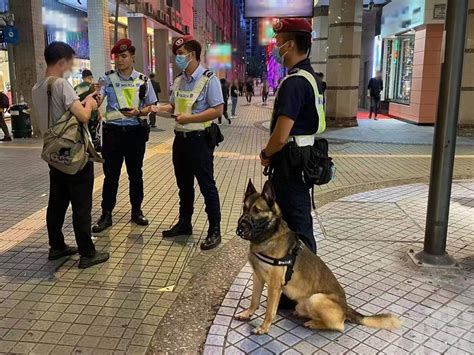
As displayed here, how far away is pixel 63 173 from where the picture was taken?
4.05 m

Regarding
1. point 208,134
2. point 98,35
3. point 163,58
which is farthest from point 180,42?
point 163,58

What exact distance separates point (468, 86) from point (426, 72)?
2314mm

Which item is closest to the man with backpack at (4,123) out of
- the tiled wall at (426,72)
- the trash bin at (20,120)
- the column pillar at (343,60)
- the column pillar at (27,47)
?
the trash bin at (20,120)

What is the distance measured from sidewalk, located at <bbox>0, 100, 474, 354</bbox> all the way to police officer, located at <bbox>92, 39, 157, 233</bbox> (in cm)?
66

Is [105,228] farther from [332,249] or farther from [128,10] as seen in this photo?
[128,10]

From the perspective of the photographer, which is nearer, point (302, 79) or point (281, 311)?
point (302, 79)

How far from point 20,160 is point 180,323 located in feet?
23.9

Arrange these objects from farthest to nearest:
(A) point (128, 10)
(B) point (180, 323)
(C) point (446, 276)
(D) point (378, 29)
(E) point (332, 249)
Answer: (D) point (378, 29) → (A) point (128, 10) → (E) point (332, 249) → (C) point (446, 276) → (B) point (180, 323)

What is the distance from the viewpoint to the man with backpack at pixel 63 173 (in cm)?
387

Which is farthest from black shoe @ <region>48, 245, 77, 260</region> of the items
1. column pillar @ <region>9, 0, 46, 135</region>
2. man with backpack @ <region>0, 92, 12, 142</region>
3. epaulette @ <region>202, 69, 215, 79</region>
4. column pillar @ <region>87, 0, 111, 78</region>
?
column pillar @ <region>87, 0, 111, 78</region>

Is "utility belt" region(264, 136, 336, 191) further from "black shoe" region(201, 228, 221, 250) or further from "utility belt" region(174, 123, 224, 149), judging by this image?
"black shoe" region(201, 228, 221, 250)

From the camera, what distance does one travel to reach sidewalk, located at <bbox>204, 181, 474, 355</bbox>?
2988mm

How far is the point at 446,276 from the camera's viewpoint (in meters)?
4.04

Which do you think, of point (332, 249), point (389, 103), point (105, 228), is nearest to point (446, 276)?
point (332, 249)
